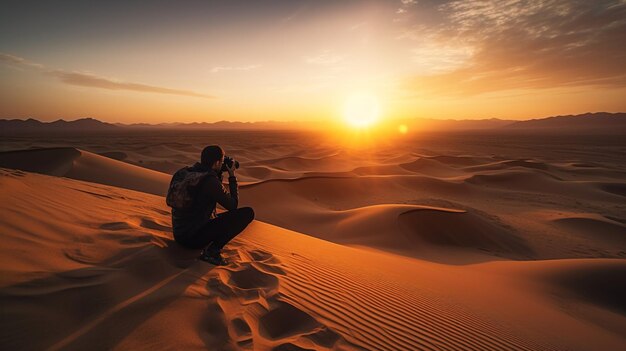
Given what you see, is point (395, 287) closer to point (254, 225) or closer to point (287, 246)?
point (287, 246)

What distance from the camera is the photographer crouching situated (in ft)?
12.0

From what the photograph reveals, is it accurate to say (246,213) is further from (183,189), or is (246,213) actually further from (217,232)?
(183,189)

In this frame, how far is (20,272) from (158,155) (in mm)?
27554

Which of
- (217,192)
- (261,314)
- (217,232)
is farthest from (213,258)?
(261,314)

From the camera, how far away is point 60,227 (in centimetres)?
376

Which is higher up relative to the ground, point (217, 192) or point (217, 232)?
point (217, 192)

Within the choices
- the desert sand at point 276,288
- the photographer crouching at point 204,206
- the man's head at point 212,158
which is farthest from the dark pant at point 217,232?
the man's head at point 212,158

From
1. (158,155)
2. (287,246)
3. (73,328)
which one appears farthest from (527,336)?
(158,155)

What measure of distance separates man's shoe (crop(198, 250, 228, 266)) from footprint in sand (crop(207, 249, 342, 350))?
120 mm

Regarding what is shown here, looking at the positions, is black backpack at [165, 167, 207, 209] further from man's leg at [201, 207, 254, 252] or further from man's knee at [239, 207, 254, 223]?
man's knee at [239, 207, 254, 223]

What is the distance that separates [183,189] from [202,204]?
0.32 metres

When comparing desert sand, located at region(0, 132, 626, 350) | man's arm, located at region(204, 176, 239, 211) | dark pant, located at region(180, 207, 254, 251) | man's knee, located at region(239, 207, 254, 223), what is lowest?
desert sand, located at region(0, 132, 626, 350)

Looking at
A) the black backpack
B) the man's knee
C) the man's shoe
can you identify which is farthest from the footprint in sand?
the black backpack

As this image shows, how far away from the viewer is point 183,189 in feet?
11.9
